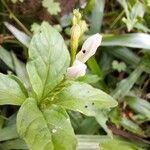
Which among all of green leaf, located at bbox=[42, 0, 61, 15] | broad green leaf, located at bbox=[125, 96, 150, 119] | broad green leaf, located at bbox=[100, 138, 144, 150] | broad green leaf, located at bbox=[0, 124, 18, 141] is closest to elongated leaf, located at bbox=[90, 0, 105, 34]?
green leaf, located at bbox=[42, 0, 61, 15]

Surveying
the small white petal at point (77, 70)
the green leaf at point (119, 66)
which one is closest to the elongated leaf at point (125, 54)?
the green leaf at point (119, 66)

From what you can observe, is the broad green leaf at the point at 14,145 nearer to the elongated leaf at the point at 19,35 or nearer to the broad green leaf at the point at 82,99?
the broad green leaf at the point at 82,99

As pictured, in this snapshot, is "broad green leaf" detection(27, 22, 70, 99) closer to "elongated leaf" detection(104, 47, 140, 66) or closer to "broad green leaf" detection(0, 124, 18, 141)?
"broad green leaf" detection(0, 124, 18, 141)

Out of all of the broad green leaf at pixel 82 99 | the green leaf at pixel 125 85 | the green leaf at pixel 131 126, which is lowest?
the green leaf at pixel 131 126

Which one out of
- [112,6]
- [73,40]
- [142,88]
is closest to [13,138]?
[73,40]

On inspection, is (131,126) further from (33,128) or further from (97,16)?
(33,128)

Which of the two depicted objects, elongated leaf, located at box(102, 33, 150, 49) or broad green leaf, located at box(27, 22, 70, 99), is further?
elongated leaf, located at box(102, 33, 150, 49)

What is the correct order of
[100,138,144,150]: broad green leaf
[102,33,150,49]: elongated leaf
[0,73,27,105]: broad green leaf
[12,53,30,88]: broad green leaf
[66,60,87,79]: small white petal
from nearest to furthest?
[66,60,87,79]: small white petal, [0,73,27,105]: broad green leaf, [100,138,144,150]: broad green leaf, [12,53,30,88]: broad green leaf, [102,33,150,49]: elongated leaf
